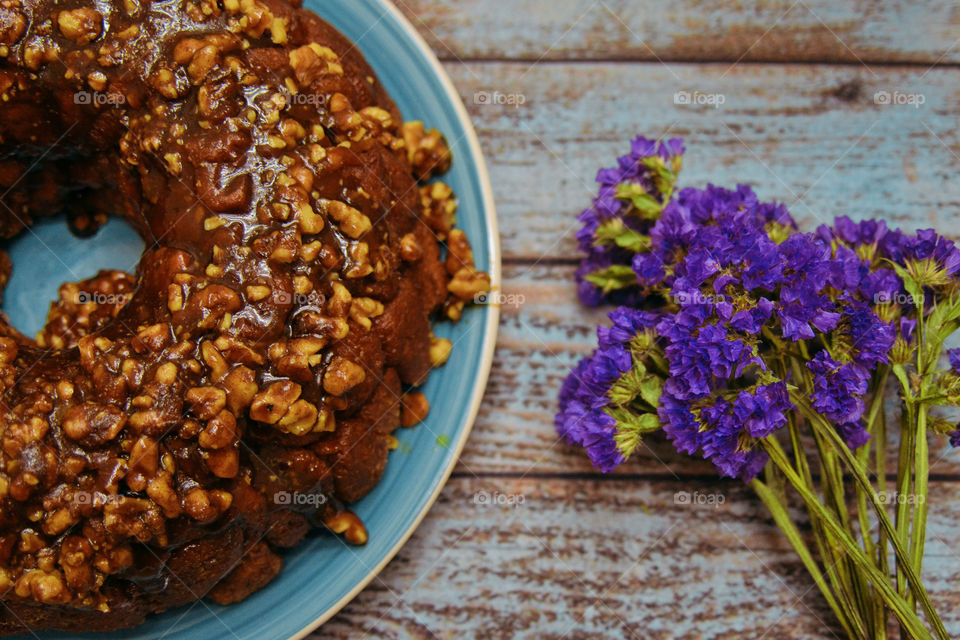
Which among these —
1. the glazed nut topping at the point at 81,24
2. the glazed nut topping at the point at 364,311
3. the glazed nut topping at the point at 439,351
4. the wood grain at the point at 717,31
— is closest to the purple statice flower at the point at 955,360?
the wood grain at the point at 717,31

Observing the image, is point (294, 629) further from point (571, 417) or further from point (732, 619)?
point (732, 619)

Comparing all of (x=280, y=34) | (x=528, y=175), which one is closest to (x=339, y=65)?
(x=280, y=34)

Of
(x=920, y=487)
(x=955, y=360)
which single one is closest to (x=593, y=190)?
(x=955, y=360)

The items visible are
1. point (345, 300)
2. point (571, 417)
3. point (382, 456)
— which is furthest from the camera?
point (571, 417)

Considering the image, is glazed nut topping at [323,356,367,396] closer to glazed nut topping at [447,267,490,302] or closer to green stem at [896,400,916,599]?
glazed nut topping at [447,267,490,302]

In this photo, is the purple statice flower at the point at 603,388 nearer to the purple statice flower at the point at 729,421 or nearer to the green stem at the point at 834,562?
the purple statice flower at the point at 729,421


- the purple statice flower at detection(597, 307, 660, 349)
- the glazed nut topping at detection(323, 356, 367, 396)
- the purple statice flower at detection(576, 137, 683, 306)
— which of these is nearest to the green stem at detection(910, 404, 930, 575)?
the purple statice flower at detection(597, 307, 660, 349)
